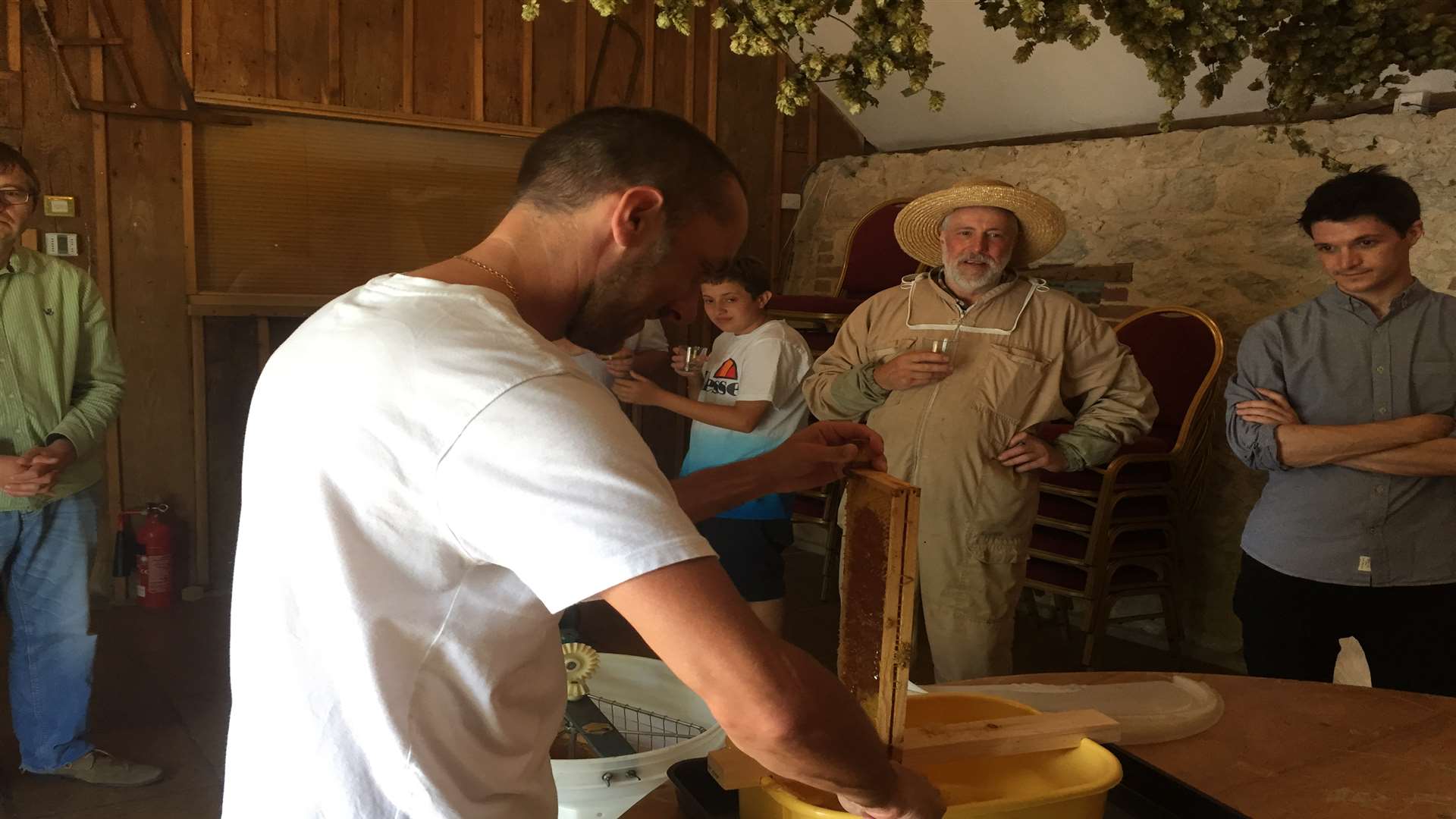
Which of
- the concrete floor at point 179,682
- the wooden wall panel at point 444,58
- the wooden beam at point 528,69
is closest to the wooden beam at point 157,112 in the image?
the wooden wall panel at point 444,58

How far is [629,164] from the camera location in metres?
1.06

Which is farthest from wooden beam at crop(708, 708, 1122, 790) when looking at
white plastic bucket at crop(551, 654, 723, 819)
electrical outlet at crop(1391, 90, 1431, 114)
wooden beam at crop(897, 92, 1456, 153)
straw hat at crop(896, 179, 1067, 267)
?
electrical outlet at crop(1391, 90, 1431, 114)

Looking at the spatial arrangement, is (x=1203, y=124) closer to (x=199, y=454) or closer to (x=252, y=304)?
(x=252, y=304)

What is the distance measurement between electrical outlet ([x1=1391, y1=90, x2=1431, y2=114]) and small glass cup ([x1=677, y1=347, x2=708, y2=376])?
8.44ft

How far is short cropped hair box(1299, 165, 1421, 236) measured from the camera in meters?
2.41

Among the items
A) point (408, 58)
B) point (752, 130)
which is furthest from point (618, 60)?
point (408, 58)

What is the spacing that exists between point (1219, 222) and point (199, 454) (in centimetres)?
459

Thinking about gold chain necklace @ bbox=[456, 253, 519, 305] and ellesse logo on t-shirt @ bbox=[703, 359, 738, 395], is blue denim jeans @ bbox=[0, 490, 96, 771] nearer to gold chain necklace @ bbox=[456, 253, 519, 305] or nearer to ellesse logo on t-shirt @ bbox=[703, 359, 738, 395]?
ellesse logo on t-shirt @ bbox=[703, 359, 738, 395]

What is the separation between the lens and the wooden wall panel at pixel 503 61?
5480 mm

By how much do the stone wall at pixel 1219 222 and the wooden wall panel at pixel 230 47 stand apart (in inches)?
142

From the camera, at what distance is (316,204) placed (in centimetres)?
519

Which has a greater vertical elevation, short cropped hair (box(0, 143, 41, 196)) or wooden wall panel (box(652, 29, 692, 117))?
wooden wall panel (box(652, 29, 692, 117))

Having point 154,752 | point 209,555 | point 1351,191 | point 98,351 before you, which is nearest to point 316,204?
point 209,555

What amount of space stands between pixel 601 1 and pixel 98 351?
8.17ft
